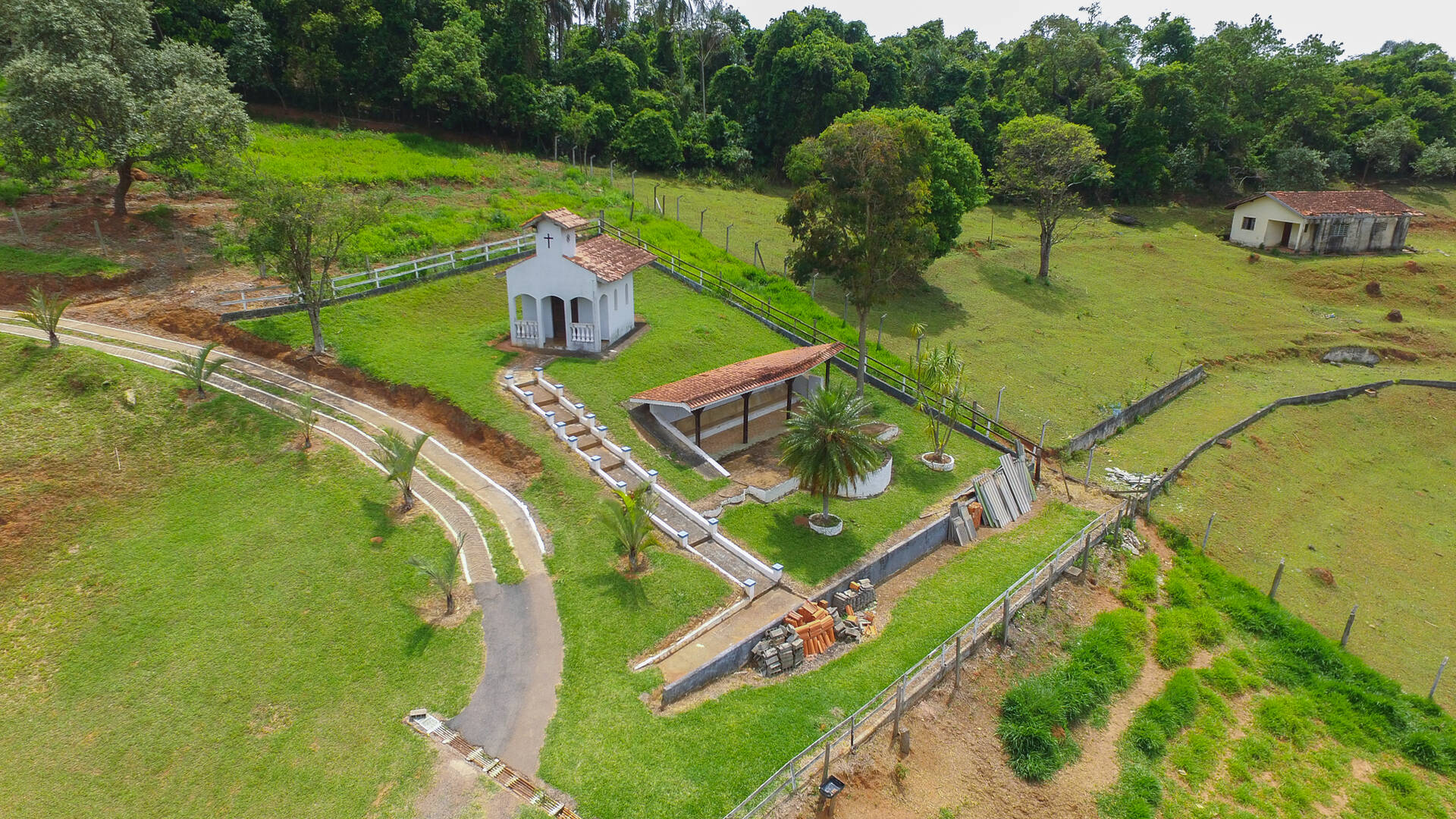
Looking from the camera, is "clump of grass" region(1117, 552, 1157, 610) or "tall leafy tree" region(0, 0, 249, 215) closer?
"clump of grass" region(1117, 552, 1157, 610)

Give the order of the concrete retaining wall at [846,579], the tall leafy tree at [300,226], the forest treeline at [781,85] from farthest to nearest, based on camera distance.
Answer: the forest treeline at [781,85] → the tall leafy tree at [300,226] → the concrete retaining wall at [846,579]

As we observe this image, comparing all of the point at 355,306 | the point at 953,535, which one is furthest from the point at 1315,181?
the point at 355,306

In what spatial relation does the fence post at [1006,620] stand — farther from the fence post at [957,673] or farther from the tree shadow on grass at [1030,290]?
the tree shadow on grass at [1030,290]

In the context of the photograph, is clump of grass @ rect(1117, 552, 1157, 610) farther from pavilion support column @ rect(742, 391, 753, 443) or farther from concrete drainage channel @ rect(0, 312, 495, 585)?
concrete drainage channel @ rect(0, 312, 495, 585)

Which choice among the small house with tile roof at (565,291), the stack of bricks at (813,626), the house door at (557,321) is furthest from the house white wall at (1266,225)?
the stack of bricks at (813,626)

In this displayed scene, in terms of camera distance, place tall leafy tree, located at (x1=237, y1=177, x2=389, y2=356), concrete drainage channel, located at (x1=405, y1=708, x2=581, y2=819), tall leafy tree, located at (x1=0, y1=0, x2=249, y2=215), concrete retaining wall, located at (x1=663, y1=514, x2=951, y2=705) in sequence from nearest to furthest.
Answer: concrete drainage channel, located at (x1=405, y1=708, x2=581, y2=819), concrete retaining wall, located at (x1=663, y1=514, x2=951, y2=705), tall leafy tree, located at (x1=237, y1=177, x2=389, y2=356), tall leafy tree, located at (x1=0, y1=0, x2=249, y2=215)

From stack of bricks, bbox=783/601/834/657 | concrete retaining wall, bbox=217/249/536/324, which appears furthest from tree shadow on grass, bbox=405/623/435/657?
concrete retaining wall, bbox=217/249/536/324

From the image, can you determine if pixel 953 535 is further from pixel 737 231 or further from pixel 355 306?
pixel 737 231
